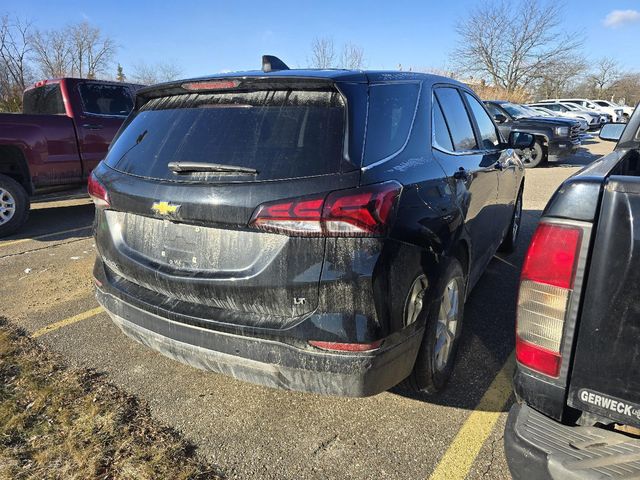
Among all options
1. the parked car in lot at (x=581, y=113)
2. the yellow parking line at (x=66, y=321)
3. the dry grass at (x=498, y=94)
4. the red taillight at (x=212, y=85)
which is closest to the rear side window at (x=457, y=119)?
the red taillight at (x=212, y=85)

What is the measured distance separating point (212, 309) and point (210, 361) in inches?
9.6

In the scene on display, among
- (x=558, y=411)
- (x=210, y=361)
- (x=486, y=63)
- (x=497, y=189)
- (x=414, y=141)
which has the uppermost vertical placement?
(x=486, y=63)

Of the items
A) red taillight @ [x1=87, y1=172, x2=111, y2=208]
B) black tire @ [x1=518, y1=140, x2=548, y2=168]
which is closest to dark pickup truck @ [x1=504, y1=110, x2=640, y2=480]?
red taillight @ [x1=87, y1=172, x2=111, y2=208]

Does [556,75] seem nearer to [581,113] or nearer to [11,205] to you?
[581,113]

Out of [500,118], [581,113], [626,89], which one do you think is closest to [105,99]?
[500,118]

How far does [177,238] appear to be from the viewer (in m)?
2.23

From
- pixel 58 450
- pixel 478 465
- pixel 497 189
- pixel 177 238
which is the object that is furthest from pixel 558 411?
pixel 497 189

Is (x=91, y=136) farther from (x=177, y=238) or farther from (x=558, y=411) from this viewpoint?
(x=558, y=411)

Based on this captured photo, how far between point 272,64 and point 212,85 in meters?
0.70

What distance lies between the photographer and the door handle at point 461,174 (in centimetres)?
282

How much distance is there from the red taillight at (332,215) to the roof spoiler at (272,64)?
1.17m

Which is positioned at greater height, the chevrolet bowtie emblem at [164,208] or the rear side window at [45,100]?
the rear side window at [45,100]

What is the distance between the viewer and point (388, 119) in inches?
89.8

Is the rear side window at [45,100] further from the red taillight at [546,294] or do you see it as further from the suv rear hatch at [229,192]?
the red taillight at [546,294]
